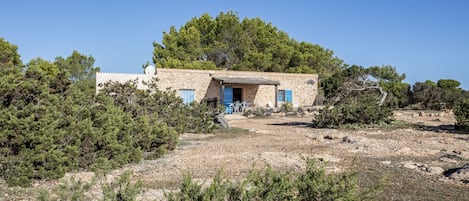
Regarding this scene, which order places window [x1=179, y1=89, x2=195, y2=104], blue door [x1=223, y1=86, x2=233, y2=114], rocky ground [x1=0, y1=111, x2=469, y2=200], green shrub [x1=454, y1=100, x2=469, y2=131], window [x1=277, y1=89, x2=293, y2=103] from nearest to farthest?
rocky ground [x1=0, y1=111, x2=469, y2=200]
green shrub [x1=454, y1=100, x2=469, y2=131]
window [x1=179, y1=89, x2=195, y2=104]
blue door [x1=223, y1=86, x2=233, y2=114]
window [x1=277, y1=89, x2=293, y2=103]

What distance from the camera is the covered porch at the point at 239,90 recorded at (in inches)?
898

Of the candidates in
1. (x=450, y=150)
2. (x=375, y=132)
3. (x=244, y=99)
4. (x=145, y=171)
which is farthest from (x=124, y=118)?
(x=244, y=99)

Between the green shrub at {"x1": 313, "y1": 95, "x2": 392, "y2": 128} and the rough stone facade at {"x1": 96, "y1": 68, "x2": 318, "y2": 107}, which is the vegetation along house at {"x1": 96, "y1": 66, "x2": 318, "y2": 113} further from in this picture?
the green shrub at {"x1": 313, "y1": 95, "x2": 392, "y2": 128}

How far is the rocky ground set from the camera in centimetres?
517

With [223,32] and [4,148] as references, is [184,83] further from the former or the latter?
[4,148]

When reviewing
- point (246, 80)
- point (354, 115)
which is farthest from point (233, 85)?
point (354, 115)

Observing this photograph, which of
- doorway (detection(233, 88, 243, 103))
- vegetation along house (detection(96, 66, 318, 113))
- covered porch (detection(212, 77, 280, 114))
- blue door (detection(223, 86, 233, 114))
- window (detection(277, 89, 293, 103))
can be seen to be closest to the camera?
vegetation along house (detection(96, 66, 318, 113))

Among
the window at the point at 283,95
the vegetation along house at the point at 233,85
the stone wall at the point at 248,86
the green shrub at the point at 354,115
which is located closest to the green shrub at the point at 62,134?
the green shrub at the point at 354,115

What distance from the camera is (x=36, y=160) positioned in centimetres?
528

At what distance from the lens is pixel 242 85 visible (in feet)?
82.7

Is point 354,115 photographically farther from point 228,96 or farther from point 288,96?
point 288,96

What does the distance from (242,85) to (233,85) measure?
1.91 ft

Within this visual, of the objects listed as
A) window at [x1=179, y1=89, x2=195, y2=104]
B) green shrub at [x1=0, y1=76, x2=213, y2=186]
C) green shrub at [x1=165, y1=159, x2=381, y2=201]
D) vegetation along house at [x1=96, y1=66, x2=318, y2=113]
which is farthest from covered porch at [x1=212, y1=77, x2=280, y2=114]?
green shrub at [x1=165, y1=159, x2=381, y2=201]

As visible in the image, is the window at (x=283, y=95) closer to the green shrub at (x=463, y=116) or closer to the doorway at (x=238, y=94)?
the doorway at (x=238, y=94)
